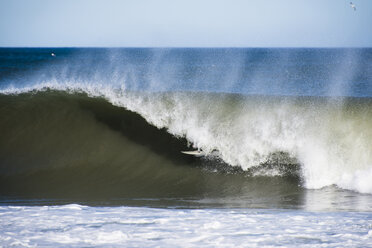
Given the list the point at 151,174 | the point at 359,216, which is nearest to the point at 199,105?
the point at 151,174

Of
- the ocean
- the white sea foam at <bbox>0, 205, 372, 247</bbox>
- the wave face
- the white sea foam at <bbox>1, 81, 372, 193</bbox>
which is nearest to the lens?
the white sea foam at <bbox>0, 205, 372, 247</bbox>

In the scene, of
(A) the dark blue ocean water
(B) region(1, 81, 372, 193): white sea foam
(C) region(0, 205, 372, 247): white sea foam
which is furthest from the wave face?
(A) the dark blue ocean water

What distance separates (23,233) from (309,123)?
22.3ft

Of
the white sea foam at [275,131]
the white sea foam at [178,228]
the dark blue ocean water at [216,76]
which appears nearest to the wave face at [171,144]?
the white sea foam at [275,131]

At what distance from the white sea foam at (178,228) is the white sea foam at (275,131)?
2516mm

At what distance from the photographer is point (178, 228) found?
566cm

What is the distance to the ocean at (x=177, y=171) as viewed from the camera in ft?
18.2

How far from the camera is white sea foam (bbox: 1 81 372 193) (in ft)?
29.2

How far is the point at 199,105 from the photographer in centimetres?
1150

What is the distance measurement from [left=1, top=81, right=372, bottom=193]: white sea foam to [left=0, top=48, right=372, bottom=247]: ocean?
3 centimetres

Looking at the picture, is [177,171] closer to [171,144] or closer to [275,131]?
[171,144]

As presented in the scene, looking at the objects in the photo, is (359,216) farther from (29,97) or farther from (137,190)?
(29,97)

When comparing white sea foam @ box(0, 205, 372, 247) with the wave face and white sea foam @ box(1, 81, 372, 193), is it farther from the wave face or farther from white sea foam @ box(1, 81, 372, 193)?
white sea foam @ box(1, 81, 372, 193)

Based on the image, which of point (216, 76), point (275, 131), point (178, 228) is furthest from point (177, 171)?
point (216, 76)
